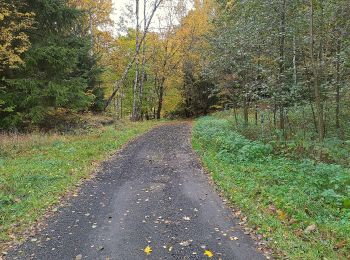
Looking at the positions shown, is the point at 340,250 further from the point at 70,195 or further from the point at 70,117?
the point at 70,117

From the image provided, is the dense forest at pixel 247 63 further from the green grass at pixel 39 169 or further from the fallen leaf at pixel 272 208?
the fallen leaf at pixel 272 208

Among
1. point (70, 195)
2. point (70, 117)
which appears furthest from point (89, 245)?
point (70, 117)

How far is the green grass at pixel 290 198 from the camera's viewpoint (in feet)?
15.5

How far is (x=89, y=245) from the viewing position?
4.92 meters

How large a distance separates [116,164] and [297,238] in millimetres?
6760

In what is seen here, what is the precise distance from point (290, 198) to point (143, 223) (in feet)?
10.0

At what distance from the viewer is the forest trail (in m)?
4.73

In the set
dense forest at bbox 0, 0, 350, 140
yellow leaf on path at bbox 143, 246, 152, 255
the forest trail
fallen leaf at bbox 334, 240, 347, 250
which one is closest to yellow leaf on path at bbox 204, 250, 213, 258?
the forest trail

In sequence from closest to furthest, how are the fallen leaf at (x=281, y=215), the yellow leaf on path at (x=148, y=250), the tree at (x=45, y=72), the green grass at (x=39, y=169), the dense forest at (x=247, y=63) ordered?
the yellow leaf on path at (x=148, y=250) → the fallen leaf at (x=281, y=215) → the green grass at (x=39, y=169) → the dense forest at (x=247, y=63) → the tree at (x=45, y=72)

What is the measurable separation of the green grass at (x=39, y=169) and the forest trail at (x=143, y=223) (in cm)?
55

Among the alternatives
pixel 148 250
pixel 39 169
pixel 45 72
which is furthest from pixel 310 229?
pixel 45 72

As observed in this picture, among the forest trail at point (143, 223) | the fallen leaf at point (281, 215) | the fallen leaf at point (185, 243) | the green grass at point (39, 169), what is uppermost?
the green grass at point (39, 169)

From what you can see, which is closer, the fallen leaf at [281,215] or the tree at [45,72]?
the fallen leaf at [281,215]

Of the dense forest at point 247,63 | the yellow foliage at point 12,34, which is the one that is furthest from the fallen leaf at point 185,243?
the yellow foliage at point 12,34
